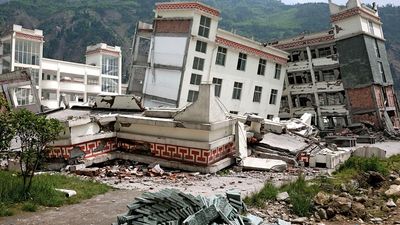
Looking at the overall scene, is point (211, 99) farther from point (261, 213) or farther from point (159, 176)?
point (261, 213)

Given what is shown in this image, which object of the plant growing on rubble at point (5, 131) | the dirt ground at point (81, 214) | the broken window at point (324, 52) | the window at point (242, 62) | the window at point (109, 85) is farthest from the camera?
the window at point (109, 85)

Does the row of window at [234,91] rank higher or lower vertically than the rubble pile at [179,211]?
higher

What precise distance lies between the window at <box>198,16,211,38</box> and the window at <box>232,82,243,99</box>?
17.9 feet

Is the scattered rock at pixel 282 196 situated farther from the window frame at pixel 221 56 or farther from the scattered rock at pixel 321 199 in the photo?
the window frame at pixel 221 56

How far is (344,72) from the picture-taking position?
32.8 m

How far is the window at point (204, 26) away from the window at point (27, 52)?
80.8 ft

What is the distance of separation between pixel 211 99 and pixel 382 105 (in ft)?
82.7

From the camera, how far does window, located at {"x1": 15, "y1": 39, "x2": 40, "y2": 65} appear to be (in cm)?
4102

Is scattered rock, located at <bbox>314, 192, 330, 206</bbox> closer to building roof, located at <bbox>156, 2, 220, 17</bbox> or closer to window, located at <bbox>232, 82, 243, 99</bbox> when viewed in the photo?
building roof, located at <bbox>156, 2, 220, 17</bbox>

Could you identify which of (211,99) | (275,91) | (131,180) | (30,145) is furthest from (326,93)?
(30,145)

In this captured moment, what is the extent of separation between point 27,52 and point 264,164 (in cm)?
3764

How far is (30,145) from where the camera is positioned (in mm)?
7465

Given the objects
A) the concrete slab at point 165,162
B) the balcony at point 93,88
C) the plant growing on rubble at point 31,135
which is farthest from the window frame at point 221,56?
the balcony at point 93,88

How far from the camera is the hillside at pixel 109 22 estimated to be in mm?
88625
